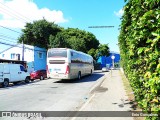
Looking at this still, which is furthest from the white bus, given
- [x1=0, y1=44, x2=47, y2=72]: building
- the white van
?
[x1=0, y1=44, x2=47, y2=72]: building

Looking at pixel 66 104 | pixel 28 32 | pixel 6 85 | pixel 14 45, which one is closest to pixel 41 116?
pixel 66 104

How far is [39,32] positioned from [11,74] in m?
28.5

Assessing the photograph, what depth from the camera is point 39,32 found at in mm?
52281

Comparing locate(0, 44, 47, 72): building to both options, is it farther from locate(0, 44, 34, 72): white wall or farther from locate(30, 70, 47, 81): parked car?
locate(30, 70, 47, 81): parked car

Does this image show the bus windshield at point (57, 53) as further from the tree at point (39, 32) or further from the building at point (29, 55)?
the tree at point (39, 32)

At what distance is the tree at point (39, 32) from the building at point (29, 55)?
320 cm

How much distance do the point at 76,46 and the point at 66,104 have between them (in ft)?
147

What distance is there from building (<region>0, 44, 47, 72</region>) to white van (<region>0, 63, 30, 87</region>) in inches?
812

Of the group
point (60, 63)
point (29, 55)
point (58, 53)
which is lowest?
point (60, 63)

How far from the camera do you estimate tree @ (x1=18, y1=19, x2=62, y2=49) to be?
52094mm

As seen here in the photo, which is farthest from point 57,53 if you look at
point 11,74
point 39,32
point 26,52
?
point 39,32

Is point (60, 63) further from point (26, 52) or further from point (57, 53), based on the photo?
point (26, 52)

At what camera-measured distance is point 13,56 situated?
50.1 m

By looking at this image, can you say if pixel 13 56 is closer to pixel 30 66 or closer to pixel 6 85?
pixel 30 66
